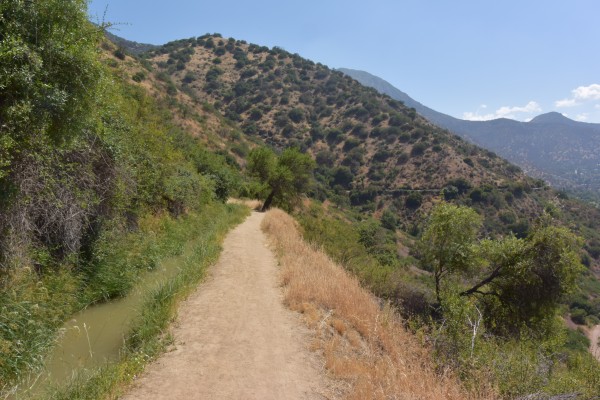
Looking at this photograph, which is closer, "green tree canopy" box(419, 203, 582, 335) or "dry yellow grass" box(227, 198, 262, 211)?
"green tree canopy" box(419, 203, 582, 335)

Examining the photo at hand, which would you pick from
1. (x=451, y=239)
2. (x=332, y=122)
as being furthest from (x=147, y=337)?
(x=332, y=122)

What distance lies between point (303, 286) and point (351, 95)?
87133mm

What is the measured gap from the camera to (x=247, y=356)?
6.09 meters

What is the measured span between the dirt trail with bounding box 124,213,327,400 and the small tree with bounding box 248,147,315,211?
1012 inches

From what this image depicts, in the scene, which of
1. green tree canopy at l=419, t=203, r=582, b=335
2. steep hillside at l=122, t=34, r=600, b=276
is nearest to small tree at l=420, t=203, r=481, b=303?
green tree canopy at l=419, t=203, r=582, b=335

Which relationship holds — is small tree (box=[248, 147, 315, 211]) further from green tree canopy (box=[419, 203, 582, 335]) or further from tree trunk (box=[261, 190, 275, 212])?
green tree canopy (box=[419, 203, 582, 335])

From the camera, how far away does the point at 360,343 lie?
7098 mm

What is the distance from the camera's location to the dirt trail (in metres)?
5.10

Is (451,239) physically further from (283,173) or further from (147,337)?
(283,173)

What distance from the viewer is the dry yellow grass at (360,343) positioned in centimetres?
515

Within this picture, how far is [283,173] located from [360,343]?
28752 mm

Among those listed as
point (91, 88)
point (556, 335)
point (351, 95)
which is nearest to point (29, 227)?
point (91, 88)

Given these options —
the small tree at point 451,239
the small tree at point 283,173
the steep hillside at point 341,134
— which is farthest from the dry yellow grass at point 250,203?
the small tree at point 451,239

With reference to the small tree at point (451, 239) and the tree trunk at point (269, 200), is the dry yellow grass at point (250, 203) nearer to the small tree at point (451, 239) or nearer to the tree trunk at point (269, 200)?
the tree trunk at point (269, 200)
